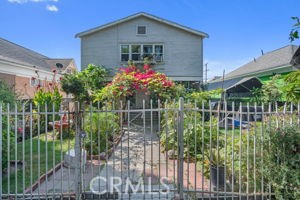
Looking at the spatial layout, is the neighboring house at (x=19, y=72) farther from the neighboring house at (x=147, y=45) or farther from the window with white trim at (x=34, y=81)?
the neighboring house at (x=147, y=45)

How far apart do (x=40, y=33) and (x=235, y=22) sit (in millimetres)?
13981

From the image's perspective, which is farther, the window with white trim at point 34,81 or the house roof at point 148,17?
the house roof at point 148,17

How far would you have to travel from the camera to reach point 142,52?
64.3 ft

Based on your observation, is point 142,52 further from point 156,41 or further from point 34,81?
point 34,81

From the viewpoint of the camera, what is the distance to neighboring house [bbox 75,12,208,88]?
19703 millimetres

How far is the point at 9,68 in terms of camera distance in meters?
15.4

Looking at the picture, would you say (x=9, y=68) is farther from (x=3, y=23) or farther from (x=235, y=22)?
(x=235, y=22)

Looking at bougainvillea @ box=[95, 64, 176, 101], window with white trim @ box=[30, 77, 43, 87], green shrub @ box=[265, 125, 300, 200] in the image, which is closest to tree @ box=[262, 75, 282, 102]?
bougainvillea @ box=[95, 64, 176, 101]

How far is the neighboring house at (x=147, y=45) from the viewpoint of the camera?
1970cm

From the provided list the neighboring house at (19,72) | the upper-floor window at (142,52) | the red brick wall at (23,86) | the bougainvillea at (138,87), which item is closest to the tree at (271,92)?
the bougainvillea at (138,87)

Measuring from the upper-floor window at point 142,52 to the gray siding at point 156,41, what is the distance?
0.96 feet

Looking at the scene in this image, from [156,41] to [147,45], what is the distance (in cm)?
73

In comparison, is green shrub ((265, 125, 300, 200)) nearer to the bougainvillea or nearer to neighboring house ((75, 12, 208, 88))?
A: the bougainvillea

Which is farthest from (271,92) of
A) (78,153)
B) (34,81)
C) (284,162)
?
(34,81)
